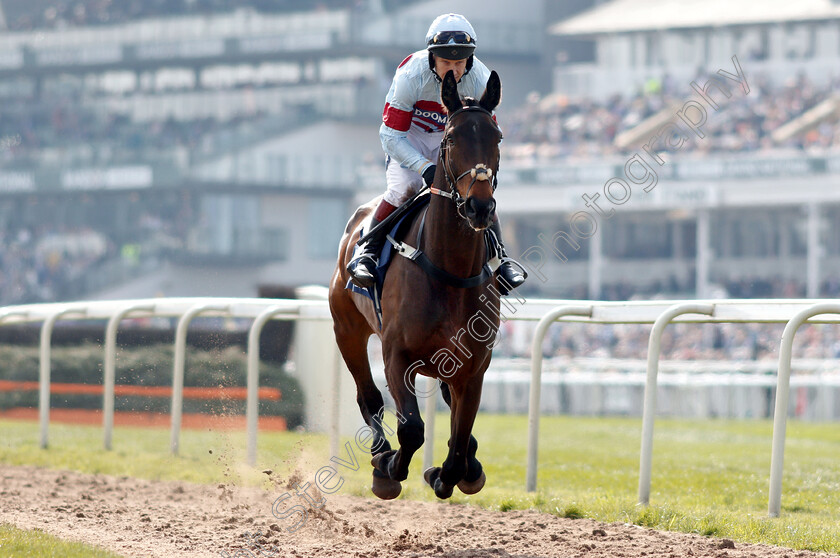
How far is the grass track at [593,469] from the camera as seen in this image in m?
5.30

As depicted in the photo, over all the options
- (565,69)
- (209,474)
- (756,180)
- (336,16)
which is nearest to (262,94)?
(336,16)

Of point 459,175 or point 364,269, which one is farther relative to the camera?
point 364,269

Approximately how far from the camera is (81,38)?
131ft

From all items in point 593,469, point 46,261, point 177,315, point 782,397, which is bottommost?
point 46,261

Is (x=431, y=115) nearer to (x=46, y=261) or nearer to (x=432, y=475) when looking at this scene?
(x=432, y=475)

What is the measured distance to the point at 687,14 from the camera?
33312 millimetres

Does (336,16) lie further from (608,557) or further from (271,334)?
(608,557)

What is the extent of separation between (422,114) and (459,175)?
93 cm

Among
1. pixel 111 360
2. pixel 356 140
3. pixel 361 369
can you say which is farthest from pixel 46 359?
pixel 356 140

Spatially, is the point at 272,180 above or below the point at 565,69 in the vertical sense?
below

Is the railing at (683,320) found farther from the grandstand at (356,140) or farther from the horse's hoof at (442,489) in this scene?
the grandstand at (356,140)

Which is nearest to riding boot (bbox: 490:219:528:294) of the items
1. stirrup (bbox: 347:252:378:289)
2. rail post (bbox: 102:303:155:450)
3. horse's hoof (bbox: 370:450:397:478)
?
stirrup (bbox: 347:252:378:289)

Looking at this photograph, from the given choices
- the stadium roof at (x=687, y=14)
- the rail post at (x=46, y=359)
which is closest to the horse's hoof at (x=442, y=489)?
the rail post at (x=46, y=359)

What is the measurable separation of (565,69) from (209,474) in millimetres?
29193
